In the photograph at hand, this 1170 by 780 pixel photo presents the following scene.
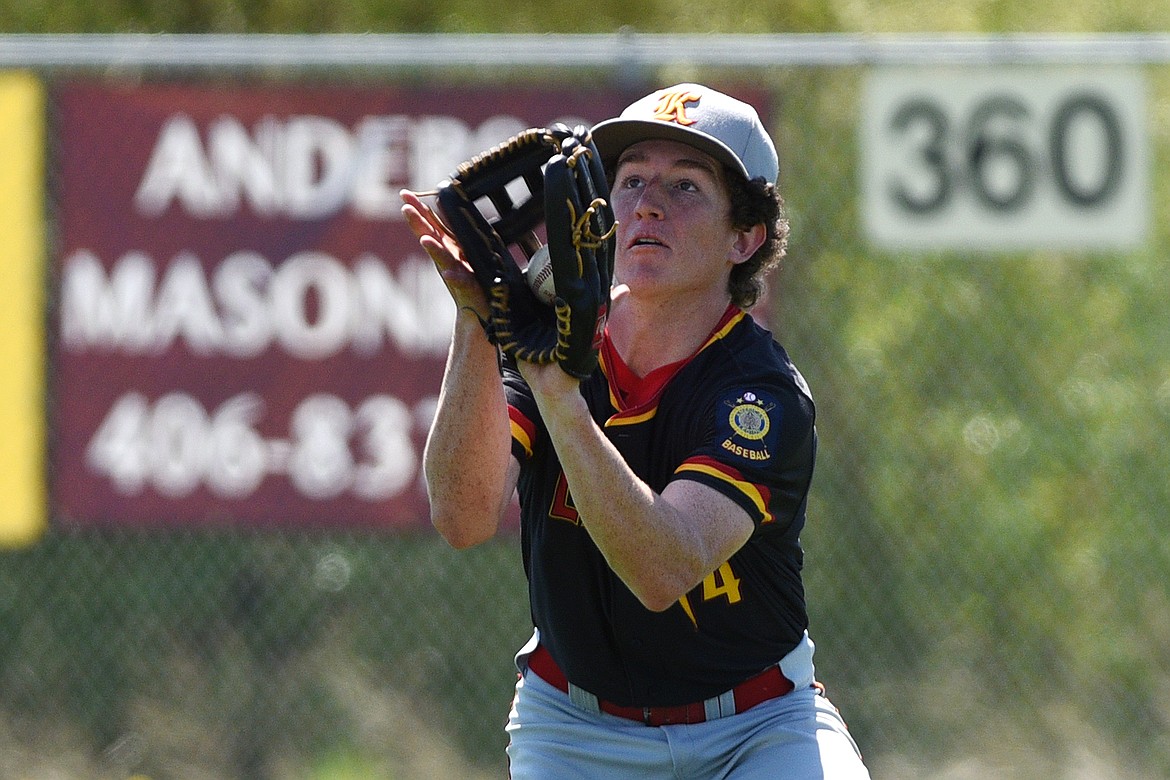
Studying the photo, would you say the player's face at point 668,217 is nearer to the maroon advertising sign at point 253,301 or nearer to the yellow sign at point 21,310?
the maroon advertising sign at point 253,301

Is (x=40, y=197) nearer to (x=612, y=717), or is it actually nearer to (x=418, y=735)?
(x=418, y=735)

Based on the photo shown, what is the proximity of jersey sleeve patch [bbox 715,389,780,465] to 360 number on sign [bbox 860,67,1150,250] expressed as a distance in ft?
10.0

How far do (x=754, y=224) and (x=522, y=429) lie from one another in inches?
24.9

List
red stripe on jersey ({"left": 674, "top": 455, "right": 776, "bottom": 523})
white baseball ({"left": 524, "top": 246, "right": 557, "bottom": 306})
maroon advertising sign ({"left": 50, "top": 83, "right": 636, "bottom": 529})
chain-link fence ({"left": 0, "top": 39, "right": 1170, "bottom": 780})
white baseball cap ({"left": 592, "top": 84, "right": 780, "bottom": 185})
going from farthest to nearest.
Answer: chain-link fence ({"left": 0, "top": 39, "right": 1170, "bottom": 780}) → maroon advertising sign ({"left": 50, "top": 83, "right": 636, "bottom": 529}) → white baseball cap ({"left": 592, "top": 84, "right": 780, "bottom": 185}) → red stripe on jersey ({"left": 674, "top": 455, "right": 776, "bottom": 523}) → white baseball ({"left": 524, "top": 246, "right": 557, "bottom": 306})

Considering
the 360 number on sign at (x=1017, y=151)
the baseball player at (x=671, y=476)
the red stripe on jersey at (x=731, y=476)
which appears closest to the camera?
the red stripe on jersey at (x=731, y=476)

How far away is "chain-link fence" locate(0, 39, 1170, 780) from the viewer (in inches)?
236

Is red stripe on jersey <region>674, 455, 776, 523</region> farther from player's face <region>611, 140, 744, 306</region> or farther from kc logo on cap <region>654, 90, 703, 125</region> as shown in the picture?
kc logo on cap <region>654, 90, 703, 125</region>

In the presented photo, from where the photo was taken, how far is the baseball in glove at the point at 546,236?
2.59 meters

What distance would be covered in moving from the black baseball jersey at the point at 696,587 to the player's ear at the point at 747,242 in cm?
13

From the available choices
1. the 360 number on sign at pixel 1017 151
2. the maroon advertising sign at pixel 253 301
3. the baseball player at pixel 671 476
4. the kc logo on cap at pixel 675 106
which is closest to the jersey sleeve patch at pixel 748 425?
the baseball player at pixel 671 476

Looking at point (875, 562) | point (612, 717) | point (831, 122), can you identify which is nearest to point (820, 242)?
point (831, 122)

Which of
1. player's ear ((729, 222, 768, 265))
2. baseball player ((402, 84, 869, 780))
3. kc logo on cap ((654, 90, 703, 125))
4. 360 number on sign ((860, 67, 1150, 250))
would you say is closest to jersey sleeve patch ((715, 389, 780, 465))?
baseball player ((402, 84, 869, 780))

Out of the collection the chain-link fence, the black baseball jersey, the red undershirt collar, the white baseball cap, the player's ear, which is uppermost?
the white baseball cap

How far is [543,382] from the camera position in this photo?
267 centimetres
